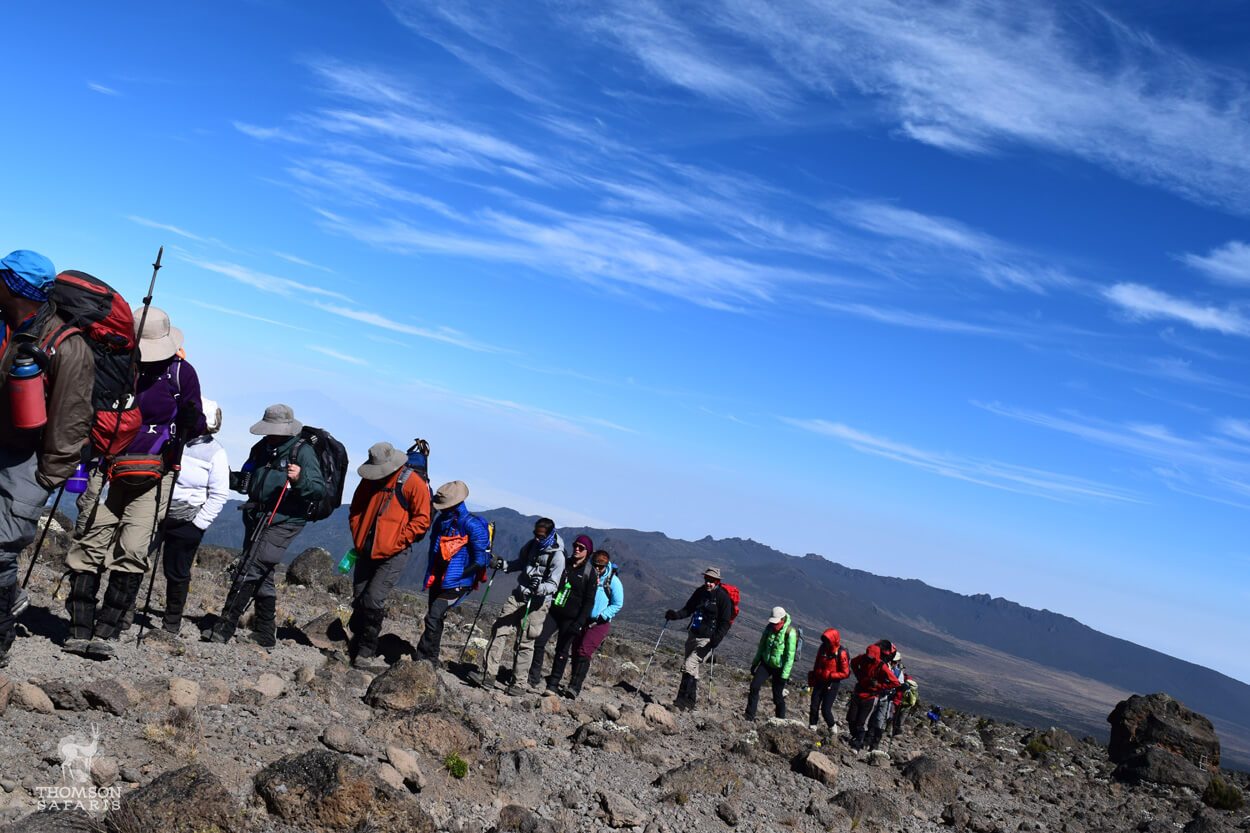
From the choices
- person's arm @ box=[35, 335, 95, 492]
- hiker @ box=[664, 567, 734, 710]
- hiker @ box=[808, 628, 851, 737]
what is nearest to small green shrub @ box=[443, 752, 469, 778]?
person's arm @ box=[35, 335, 95, 492]

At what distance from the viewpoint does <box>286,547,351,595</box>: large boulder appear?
21.2 metres

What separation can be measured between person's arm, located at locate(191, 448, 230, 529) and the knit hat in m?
3.26

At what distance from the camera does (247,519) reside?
9336mm

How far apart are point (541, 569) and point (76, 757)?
6.25 m

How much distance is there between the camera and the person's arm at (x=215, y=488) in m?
8.62

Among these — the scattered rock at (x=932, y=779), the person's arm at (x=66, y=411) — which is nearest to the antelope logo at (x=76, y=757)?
the person's arm at (x=66, y=411)

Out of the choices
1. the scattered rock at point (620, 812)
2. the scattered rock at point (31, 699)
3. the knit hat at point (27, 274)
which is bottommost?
the scattered rock at point (620, 812)

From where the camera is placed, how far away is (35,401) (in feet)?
17.8

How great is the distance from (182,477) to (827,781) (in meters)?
7.87

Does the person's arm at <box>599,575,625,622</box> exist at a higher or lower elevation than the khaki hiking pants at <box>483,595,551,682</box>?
higher

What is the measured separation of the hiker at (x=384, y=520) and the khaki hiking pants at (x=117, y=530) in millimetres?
2378

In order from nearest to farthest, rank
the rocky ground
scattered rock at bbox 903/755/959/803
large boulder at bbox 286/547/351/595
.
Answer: the rocky ground, scattered rock at bbox 903/755/959/803, large boulder at bbox 286/547/351/595

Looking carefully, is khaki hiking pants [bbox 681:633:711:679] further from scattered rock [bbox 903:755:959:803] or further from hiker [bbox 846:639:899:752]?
scattered rock [bbox 903:755:959:803]

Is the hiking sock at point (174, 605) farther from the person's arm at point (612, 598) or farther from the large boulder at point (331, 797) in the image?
the person's arm at point (612, 598)
